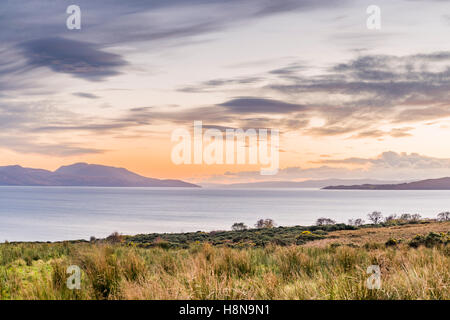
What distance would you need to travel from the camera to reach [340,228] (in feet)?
118

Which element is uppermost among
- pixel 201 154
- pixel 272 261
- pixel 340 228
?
pixel 201 154

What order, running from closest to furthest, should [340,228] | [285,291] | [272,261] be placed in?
[285,291], [272,261], [340,228]

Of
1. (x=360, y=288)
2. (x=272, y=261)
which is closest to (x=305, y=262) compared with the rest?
(x=272, y=261)

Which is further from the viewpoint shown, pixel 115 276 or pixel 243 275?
pixel 243 275

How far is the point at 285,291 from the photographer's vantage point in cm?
523

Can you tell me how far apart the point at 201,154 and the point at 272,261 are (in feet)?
→ 10.9

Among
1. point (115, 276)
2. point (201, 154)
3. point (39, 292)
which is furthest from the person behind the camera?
point (201, 154)
